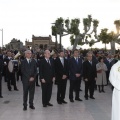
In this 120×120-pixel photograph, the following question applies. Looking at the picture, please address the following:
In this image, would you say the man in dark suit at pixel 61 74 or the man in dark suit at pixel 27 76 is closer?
the man in dark suit at pixel 27 76

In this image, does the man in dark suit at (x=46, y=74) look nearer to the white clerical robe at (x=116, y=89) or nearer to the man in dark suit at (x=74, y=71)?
the man in dark suit at (x=74, y=71)

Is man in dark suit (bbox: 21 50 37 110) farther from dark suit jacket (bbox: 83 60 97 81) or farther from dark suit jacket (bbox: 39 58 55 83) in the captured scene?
dark suit jacket (bbox: 83 60 97 81)

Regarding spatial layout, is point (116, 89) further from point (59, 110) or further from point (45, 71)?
point (45, 71)

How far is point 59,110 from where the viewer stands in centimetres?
1015

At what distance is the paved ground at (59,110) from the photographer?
29.8 ft

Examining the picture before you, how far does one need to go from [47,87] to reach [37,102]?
106cm

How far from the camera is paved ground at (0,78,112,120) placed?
29.8ft

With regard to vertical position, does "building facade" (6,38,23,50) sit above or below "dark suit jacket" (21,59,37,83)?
above

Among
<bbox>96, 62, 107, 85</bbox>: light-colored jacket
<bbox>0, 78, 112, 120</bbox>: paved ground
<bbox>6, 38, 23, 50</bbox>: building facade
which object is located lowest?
<bbox>0, 78, 112, 120</bbox>: paved ground

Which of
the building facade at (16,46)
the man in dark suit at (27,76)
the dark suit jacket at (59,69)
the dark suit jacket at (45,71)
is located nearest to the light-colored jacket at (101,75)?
the dark suit jacket at (59,69)

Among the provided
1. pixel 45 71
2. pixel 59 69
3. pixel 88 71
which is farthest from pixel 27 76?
pixel 88 71

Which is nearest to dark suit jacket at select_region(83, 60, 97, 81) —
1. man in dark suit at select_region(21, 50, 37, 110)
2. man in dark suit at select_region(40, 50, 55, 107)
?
man in dark suit at select_region(40, 50, 55, 107)

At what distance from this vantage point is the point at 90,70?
1234 cm

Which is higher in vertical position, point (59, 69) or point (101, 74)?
point (59, 69)
